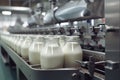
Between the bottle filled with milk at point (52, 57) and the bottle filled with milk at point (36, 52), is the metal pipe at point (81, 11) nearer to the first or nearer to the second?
the bottle filled with milk at point (36, 52)

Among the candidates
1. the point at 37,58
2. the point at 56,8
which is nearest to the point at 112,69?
the point at 37,58

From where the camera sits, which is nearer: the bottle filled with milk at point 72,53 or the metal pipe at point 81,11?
the bottle filled with milk at point 72,53

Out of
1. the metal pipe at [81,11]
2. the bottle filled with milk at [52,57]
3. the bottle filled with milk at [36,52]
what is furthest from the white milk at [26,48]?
the metal pipe at [81,11]

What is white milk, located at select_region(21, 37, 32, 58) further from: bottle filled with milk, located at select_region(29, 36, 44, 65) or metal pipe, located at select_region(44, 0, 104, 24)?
metal pipe, located at select_region(44, 0, 104, 24)

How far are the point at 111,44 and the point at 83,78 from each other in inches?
10.8

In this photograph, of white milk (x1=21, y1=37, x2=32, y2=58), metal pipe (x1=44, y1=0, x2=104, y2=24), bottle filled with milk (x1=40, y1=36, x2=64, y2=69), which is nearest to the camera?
bottle filled with milk (x1=40, y1=36, x2=64, y2=69)

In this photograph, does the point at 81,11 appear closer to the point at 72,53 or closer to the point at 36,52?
the point at 36,52

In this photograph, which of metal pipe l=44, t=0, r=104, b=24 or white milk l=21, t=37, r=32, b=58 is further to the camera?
metal pipe l=44, t=0, r=104, b=24

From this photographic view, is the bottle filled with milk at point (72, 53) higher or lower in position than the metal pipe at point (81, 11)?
lower

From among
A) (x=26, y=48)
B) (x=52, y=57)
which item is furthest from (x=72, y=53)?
(x=26, y=48)

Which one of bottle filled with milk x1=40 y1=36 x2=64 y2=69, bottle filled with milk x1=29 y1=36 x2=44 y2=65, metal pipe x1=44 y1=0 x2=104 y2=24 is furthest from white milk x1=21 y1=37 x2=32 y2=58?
metal pipe x1=44 y1=0 x2=104 y2=24

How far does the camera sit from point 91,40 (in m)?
1.77

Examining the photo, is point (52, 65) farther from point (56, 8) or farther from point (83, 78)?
point (56, 8)

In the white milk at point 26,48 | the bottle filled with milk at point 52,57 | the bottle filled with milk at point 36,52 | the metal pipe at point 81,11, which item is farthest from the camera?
the metal pipe at point 81,11
